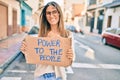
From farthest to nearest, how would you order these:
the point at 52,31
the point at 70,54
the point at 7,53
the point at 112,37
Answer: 1. the point at 112,37
2. the point at 7,53
3. the point at 52,31
4. the point at 70,54

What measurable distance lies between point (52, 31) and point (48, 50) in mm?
228

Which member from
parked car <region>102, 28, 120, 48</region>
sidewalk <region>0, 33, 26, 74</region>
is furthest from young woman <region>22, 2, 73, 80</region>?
parked car <region>102, 28, 120, 48</region>

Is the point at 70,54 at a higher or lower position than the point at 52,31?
lower

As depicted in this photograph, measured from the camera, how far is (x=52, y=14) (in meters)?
2.33

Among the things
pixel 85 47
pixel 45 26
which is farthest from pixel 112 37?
pixel 45 26

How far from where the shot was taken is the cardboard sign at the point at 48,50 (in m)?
2.33

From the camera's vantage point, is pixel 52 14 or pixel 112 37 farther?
pixel 112 37

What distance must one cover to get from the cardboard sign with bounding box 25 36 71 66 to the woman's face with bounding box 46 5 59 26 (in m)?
0.20

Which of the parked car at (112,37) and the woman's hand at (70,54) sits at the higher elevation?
the woman's hand at (70,54)

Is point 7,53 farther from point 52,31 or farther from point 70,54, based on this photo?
point 70,54

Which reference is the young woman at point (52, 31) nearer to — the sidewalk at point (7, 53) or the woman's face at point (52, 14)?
the woman's face at point (52, 14)

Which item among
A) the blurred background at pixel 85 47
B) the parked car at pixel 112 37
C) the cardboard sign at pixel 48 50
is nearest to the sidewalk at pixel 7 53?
the blurred background at pixel 85 47

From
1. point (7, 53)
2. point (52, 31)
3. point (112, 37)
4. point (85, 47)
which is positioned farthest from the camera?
point (112, 37)

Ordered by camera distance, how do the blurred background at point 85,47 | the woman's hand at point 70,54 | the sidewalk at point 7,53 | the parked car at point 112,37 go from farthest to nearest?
1. the parked car at point 112,37
2. the sidewalk at point 7,53
3. the blurred background at point 85,47
4. the woman's hand at point 70,54
